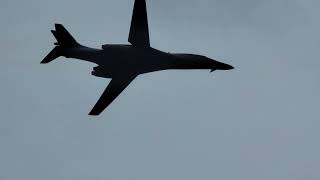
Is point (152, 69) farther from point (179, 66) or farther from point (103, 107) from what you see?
point (103, 107)

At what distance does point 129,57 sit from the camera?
157 feet

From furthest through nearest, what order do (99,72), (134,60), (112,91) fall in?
(112,91)
(99,72)
(134,60)

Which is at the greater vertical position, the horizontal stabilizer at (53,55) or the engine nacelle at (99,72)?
the horizontal stabilizer at (53,55)

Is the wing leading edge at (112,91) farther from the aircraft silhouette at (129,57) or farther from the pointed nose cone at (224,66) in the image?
the pointed nose cone at (224,66)

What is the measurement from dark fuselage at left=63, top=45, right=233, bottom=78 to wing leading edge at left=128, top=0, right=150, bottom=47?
1.89 feet

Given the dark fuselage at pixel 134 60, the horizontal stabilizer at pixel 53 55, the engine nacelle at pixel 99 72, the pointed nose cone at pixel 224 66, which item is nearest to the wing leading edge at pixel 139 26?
the dark fuselage at pixel 134 60

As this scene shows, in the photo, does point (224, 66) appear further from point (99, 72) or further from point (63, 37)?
point (63, 37)

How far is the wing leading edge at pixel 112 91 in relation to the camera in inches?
2021

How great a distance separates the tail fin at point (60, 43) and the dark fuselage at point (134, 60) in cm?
160

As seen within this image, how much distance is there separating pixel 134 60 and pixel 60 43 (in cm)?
882

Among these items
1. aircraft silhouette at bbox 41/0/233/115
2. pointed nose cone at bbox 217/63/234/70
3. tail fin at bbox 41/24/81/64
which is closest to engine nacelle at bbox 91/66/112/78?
aircraft silhouette at bbox 41/0/233/115

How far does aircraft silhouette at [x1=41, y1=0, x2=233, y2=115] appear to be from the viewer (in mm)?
47281

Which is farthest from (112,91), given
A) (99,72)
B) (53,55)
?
(53,55)

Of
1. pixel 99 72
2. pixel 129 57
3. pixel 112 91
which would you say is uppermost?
pixel 129 57
